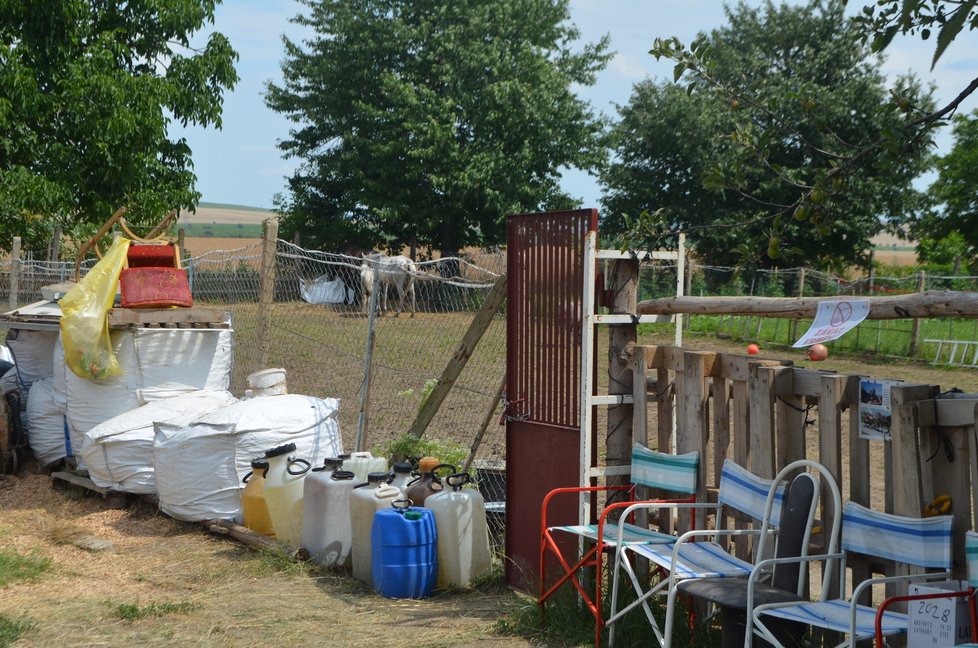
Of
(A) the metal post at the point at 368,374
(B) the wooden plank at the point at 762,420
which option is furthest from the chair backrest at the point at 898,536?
(A) the metal post at the point at 368,374

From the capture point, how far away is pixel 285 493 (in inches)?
259

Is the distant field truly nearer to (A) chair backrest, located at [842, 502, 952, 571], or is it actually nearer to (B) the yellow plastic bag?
(B) the yellow plastic bag

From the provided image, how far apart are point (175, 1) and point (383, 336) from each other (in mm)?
7399

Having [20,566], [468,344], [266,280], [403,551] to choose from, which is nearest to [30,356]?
[266,280]

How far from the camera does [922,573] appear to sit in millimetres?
3656

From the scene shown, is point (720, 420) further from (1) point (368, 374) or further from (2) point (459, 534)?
(1) point (368, 374)

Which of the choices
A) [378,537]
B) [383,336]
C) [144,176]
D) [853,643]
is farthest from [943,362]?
[853,643]

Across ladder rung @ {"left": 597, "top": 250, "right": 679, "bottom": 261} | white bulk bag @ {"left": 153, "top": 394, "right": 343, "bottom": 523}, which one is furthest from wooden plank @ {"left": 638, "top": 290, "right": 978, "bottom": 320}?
white bulk bag @ {"left": 153, "top": 394, "right": 343, "bottom": 523}

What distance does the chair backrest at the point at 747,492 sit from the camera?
428 centimetres

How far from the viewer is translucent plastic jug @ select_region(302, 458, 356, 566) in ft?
20.2

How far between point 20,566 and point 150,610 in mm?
1302

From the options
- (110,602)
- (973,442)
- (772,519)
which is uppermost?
(973,442)

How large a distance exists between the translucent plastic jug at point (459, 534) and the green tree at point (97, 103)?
10180 mm

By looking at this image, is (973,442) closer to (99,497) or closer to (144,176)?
(99,497)
